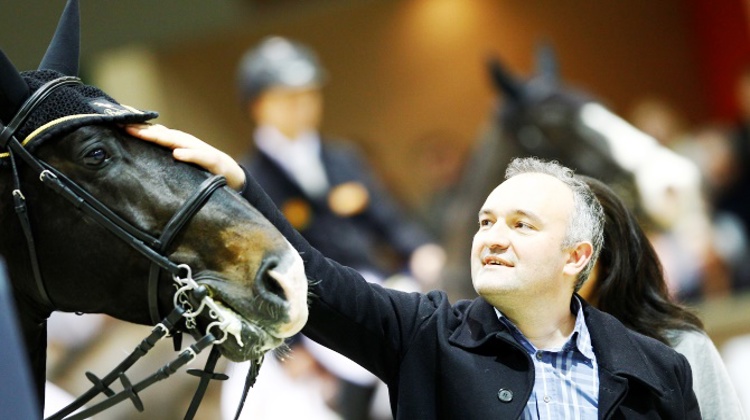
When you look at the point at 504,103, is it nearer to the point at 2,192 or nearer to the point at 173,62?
the point at 2,192

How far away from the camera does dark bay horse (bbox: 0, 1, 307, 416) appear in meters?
2.44

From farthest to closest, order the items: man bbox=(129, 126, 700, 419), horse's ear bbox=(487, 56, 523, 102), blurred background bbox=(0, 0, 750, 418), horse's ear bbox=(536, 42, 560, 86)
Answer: blurred background bbox=(0, 0, 750, 418) < horse's ear bbox=(536, 42, 560, 86) < horse's ear bbox=(487, 56, 523, 102) < man bbox=(129, 126, 700, 419)

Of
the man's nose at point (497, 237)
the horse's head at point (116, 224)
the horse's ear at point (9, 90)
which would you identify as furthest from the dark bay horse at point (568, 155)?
the horse's ear at point (9, 90)

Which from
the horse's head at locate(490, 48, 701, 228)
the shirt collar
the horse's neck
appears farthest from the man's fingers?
the horse's head at locate(490, 48, 701, 228)

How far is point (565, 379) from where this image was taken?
Answer: 2.53 meters

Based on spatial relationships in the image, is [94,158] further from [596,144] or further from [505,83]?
[505,83]

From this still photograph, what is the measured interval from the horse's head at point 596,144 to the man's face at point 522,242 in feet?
9.47

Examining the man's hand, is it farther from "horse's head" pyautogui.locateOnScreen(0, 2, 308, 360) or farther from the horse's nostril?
the horse's nostril

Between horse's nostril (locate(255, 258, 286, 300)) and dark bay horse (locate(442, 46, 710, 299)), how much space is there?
326 cm

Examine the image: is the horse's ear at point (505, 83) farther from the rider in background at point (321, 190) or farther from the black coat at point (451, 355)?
the black coat at point (451, 355)

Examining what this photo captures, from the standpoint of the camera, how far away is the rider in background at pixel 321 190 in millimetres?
5605

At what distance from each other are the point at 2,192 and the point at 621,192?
3377 millimetres

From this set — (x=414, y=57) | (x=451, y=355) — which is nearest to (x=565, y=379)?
(x=451, y=355)

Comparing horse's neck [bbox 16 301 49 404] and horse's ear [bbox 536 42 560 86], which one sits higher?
horse's ear [bbox 536 42 560 86]
